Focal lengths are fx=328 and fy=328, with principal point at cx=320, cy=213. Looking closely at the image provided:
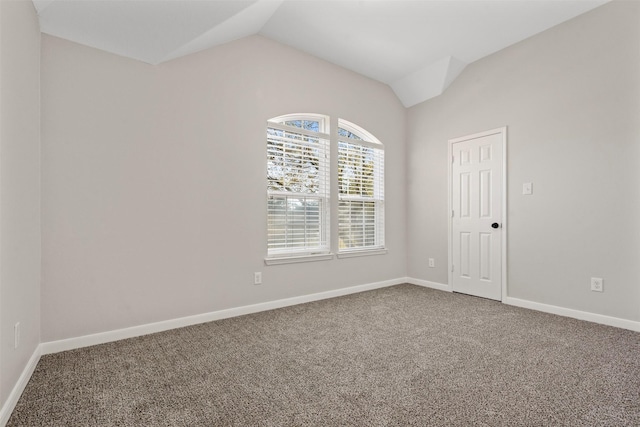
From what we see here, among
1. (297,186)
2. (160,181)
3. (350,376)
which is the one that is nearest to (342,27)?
(297,186)

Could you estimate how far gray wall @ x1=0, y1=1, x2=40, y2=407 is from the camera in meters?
1.65

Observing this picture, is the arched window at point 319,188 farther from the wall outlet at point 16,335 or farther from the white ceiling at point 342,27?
the wall outlet at point 16,335

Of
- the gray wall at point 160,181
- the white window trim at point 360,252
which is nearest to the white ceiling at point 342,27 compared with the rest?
the gray wall at point 160,181

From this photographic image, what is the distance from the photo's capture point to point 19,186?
1.92 meters

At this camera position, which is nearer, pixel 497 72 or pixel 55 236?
pixel 55 236

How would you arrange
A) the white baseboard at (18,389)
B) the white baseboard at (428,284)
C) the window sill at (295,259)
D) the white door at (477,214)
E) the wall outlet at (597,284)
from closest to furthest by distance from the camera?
1. the white baseboard at (18,389)
2. the wall outlet at (597,284)
3. the window sill at (295,259)
4. the white door at (477,214)
5. the white baseboard at (428,284)

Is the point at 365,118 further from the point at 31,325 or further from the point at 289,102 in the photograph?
the point at 31,325

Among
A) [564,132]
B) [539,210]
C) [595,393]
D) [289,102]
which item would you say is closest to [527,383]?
[595,393]

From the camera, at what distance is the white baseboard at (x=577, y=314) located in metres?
2.85

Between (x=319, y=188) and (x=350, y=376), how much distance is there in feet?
7.77

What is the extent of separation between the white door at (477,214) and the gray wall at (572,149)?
143 millimetres

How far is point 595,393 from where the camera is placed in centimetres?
181

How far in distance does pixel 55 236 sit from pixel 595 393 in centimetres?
365

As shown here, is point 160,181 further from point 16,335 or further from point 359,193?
point 359,193
